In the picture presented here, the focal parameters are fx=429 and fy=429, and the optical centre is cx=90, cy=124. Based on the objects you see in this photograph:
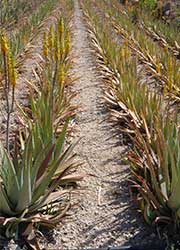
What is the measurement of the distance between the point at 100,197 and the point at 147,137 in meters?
0.92

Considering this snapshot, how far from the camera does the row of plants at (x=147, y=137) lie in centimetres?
341

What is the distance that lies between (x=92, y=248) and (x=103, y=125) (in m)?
2.85

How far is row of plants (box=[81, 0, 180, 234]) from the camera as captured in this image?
11.2 ft

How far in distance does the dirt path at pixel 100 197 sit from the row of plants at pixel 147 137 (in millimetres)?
155

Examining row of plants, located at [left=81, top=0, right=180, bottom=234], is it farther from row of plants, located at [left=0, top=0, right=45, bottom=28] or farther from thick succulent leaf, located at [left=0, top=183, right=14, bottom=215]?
row of plants, located at [left=0, top=0, right=45, bottom=28]

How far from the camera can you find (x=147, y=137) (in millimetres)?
Result: 4512

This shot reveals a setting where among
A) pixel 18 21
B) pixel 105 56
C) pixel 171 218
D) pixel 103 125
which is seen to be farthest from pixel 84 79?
pixel 18 21

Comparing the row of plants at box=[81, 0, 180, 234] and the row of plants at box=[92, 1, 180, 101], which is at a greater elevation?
the row of plants at box=[92, 1, 180, 101]

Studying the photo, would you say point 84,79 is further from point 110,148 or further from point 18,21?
point 18,21


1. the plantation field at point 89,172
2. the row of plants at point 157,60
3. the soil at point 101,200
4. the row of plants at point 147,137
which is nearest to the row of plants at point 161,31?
the row of plants at point 157,60

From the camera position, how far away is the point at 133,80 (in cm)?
625

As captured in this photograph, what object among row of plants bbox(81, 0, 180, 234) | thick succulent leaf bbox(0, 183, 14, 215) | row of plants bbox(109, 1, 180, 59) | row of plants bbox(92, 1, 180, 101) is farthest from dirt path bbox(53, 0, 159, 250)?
row of plants bbox(109, 1, 180, 59)

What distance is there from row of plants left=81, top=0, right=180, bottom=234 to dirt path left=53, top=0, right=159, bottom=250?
0.51 feet

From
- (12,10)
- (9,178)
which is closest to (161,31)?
(12,10)
